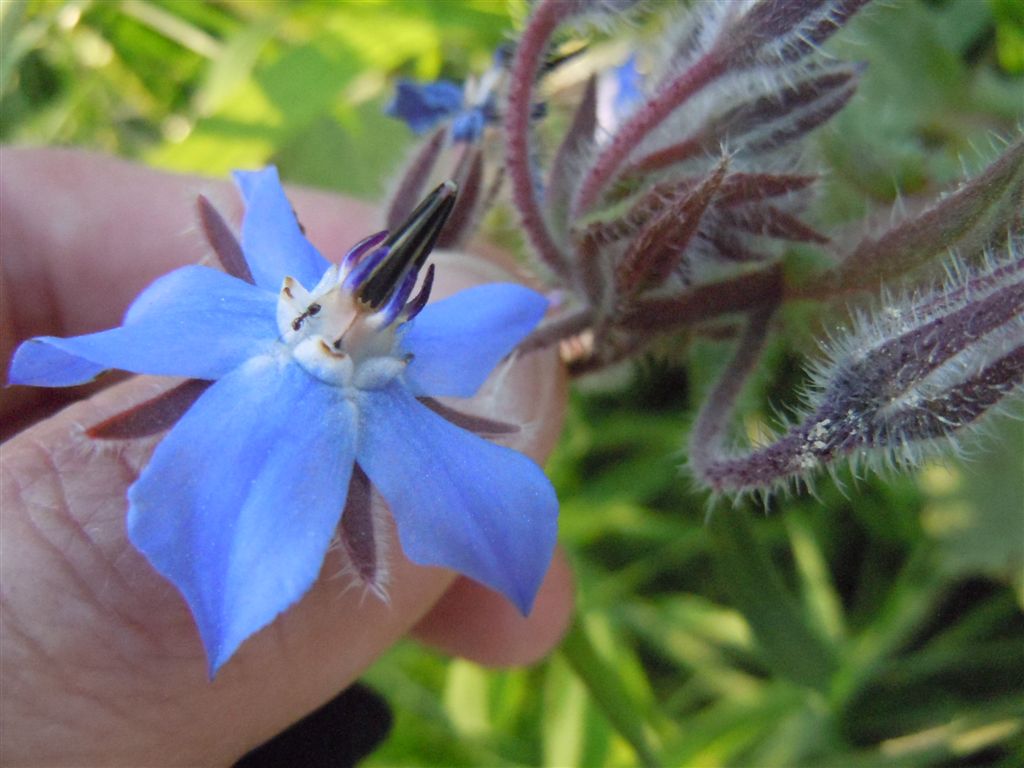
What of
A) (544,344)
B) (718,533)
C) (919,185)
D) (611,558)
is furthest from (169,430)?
(611,558)

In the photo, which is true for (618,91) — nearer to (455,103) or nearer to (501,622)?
(455,103)

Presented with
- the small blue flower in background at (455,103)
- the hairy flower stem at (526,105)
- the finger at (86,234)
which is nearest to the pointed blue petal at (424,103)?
the small blue flower in background at (455,103)

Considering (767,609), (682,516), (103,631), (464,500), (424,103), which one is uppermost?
(424,103)

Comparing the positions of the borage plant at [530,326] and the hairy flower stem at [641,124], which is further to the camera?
the hairy flower stem at [641,124]

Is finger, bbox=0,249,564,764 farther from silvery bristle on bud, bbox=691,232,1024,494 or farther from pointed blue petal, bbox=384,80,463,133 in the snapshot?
pointed blue petal, bbox=384,80,463,133

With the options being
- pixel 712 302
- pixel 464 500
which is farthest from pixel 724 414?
pixel 464 500

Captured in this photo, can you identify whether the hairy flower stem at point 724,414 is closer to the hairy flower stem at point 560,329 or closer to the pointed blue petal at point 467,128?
the hairy flower stem at point 560,329

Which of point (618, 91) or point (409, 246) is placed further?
point (618, 91)

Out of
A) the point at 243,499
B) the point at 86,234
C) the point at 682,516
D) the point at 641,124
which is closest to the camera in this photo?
the point at 243,499
